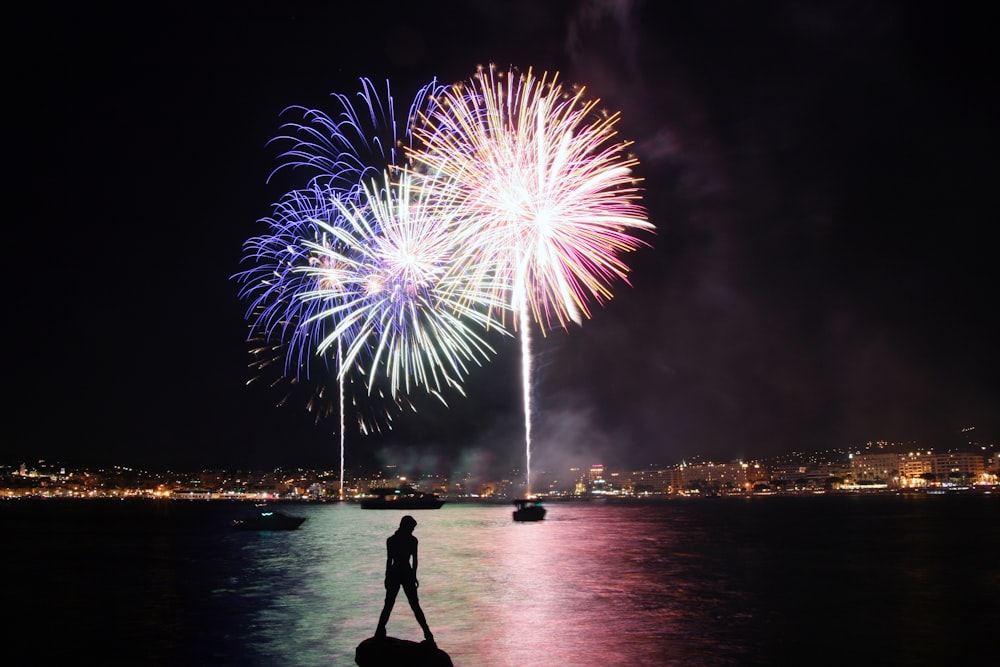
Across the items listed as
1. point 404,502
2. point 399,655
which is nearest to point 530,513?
point 404,502

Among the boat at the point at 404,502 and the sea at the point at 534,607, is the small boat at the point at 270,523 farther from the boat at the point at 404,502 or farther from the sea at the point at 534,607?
the boat at the point at 404,502

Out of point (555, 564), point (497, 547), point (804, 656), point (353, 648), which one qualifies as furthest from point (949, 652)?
point (497, 547)

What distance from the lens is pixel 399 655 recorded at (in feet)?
31.2

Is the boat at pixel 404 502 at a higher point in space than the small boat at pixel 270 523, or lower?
lower

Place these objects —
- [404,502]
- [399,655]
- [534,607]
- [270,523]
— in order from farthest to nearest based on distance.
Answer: [404,502] → [270,523] → [534,607] → [399,655]

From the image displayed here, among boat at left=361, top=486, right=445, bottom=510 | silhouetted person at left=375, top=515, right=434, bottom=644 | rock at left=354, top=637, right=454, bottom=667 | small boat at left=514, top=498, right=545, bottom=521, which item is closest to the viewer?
rock at left=354, top=637, right=454, bottom=667

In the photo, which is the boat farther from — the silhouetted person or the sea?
the silhouetted person

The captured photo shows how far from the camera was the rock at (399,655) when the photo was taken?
9.37 metres

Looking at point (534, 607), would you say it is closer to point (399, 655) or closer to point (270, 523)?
point (399, 655)

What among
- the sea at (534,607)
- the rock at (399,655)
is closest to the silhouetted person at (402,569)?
the rock at (399,655)

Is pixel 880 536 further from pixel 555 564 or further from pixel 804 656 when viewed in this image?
pixel 804 656

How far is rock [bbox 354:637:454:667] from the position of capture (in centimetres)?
937

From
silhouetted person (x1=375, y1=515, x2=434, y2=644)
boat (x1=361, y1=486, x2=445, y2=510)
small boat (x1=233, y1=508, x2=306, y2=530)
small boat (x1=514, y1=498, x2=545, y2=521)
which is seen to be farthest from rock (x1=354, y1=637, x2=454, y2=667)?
boat (x1=361, y1=486, x2=445, y2=510)

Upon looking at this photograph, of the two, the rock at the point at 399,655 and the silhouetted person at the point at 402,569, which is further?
the silhouetted person at the point at 402,569
